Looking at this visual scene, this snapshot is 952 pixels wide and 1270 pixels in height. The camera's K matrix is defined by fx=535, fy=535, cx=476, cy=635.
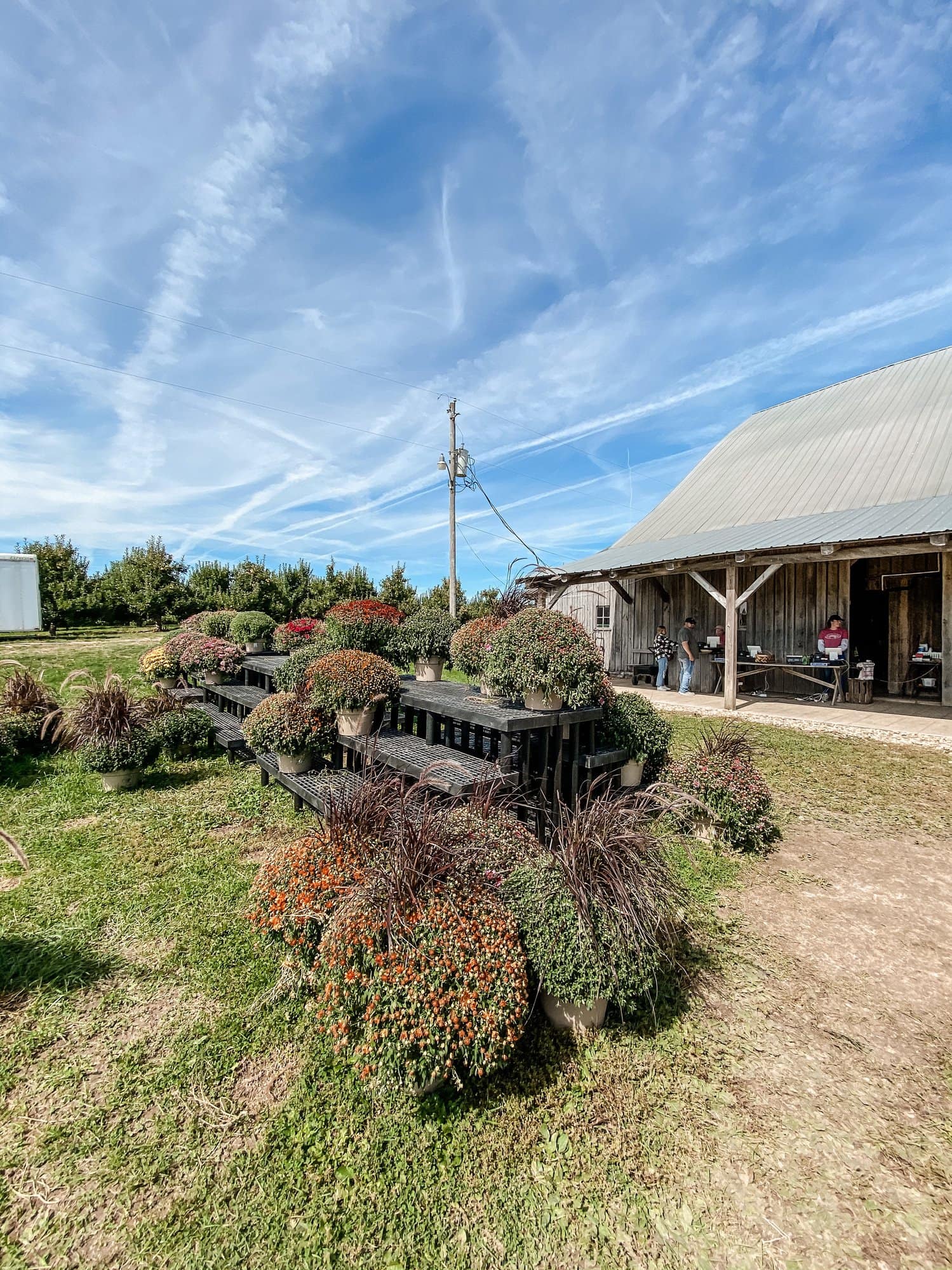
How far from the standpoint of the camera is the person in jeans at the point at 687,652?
472 inches

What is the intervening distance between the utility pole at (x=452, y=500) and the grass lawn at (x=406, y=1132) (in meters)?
12.2

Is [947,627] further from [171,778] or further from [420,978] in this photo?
[171,778]

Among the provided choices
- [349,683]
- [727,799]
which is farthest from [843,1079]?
[349,683]

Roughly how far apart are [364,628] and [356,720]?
1.67 metres

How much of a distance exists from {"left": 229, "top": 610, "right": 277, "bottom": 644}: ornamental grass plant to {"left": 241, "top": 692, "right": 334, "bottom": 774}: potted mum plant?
4127 mm

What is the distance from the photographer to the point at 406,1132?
6.30ft

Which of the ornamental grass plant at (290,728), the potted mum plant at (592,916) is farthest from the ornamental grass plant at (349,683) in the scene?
the potted mum plant at (592,916)

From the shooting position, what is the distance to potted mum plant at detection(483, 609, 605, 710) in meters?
3.96

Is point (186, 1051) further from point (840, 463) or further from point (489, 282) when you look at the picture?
point (840, 463)

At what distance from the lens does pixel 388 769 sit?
4.52 m

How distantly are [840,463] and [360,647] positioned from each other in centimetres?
1263

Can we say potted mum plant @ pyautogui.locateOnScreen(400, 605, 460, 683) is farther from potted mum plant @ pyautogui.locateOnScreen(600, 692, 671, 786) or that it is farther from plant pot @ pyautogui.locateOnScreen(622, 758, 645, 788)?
plant pot @ pyautogui.locateOnScreen(622, 758, 645, 788)

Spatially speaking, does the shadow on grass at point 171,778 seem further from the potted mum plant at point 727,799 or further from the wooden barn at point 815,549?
the wooden barn at point 815,549

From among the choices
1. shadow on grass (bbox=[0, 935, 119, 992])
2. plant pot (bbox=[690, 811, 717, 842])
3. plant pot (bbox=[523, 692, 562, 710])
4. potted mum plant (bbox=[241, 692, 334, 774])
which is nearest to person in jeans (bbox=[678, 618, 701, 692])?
plant pot (bbox=[690, 811, 717, 842])
